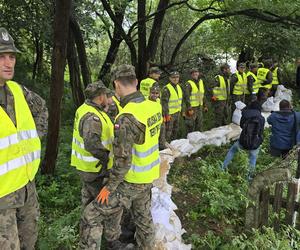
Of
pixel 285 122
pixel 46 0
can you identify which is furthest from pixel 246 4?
pixel 46 0

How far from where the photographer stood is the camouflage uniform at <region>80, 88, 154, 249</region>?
3.70m

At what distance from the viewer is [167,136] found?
864cm

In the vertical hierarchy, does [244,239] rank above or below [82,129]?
below

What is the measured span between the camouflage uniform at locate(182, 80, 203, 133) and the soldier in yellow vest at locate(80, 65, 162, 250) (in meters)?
4.98

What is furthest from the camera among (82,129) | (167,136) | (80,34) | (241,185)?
(80,34)

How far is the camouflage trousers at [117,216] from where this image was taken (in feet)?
13.1

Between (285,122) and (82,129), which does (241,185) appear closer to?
(285,122)

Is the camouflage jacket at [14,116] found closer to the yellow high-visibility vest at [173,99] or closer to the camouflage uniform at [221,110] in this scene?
the yellow high-visibility vest at [173,99]

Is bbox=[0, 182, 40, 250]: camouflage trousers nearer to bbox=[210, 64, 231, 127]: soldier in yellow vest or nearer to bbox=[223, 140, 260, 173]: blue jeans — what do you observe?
bbox=[223, 140, 260, 173]: blue jeans

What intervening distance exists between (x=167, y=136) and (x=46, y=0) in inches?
182

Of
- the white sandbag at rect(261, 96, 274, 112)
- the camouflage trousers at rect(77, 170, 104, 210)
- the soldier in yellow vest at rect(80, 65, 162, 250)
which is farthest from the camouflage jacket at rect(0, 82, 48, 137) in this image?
the white sandbag at rect(261, 96, 274, 112)

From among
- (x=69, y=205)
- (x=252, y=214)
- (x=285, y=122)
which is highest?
(x=285, y=122)

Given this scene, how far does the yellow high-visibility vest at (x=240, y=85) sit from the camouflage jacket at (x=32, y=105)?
7.67m

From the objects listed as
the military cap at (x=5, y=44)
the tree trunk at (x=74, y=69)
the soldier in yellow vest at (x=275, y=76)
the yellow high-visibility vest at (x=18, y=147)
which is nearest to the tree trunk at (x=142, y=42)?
the tree trunk at (x=74, y=69)
